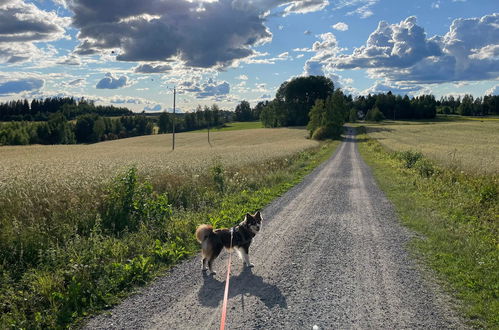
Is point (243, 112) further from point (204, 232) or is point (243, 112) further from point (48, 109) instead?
point (204, 232)

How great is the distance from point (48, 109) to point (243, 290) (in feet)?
584

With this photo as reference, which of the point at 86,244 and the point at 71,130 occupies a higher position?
the point at 71,130

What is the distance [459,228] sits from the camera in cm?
1069

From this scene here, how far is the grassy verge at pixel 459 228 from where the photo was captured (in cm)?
633

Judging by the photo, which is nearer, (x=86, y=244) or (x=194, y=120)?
(x=86, y=244)

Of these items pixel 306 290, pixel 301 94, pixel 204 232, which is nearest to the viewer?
pixel 306 290

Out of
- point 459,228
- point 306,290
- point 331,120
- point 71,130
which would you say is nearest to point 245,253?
point 306,290

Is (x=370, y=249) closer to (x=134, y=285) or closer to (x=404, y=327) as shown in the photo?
(x=404, y=327)

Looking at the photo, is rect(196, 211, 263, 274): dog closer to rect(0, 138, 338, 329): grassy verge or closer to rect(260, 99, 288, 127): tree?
rect(0, 138, 338, 329): grassy verge

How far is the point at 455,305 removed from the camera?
594cm

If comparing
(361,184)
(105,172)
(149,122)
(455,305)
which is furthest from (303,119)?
(455,305)

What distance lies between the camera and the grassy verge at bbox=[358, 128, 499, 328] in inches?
249

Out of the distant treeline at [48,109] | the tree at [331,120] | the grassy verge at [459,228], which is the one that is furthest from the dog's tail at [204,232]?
the distant treeline at [48,109]

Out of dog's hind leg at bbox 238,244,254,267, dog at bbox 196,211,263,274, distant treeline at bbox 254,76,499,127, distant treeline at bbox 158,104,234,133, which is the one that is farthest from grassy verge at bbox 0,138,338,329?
distant treeline at bbox 158,104,234,133
